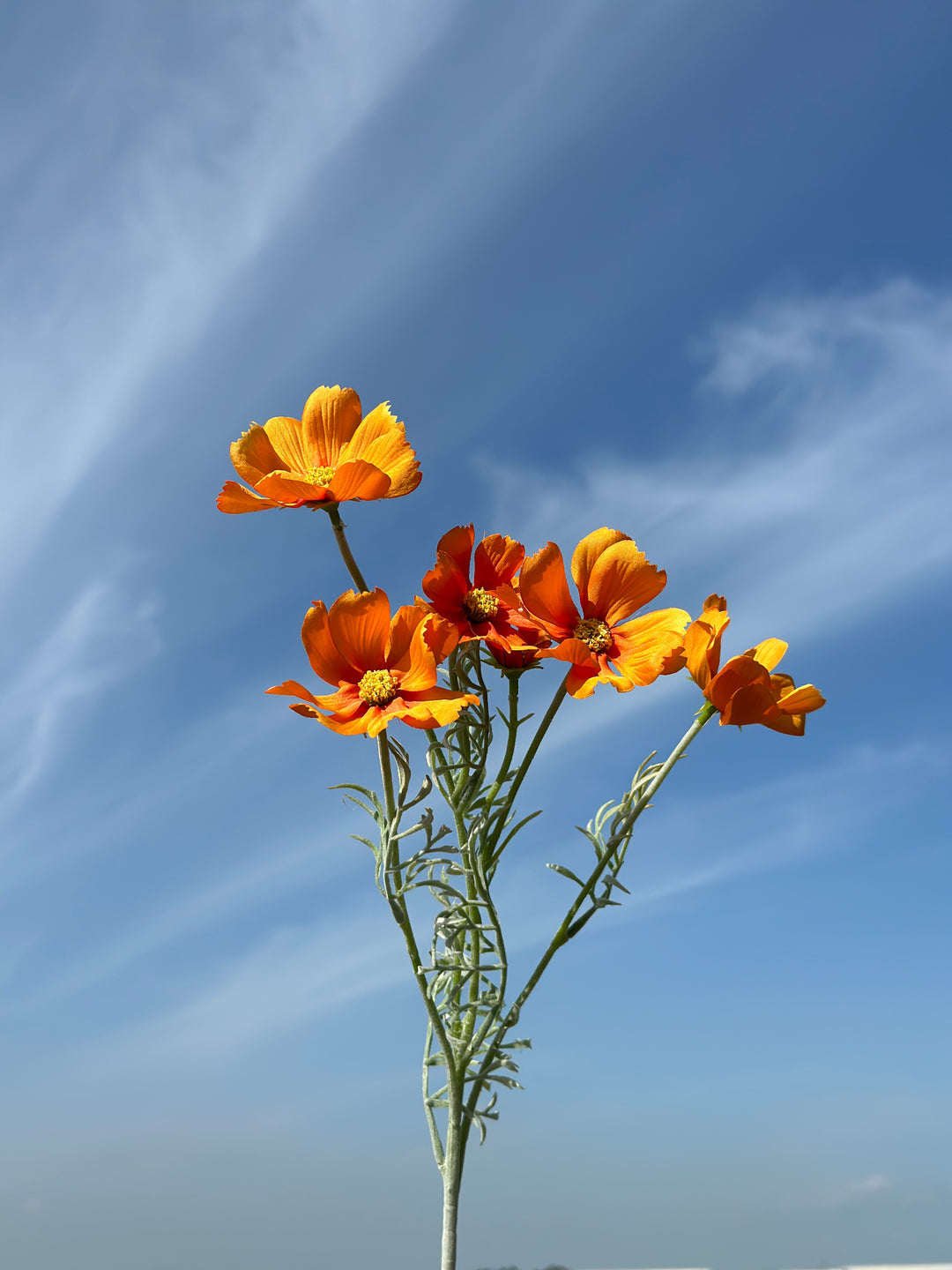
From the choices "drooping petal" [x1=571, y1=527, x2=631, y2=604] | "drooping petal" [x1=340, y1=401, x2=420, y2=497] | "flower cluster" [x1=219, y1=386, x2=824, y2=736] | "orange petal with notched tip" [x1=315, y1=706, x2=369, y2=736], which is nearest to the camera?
"orange petal with notched tip" [x1=315, y1=706, x2=369, y2=736]

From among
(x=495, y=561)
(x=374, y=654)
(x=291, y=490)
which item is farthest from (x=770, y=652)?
(x=291, y=490)

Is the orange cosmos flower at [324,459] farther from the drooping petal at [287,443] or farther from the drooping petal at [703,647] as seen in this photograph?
the drooping petal at [703,647]

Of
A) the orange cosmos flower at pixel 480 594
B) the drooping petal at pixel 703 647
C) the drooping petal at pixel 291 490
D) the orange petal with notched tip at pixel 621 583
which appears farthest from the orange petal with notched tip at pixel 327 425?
the drooping petal at pixel 703 647

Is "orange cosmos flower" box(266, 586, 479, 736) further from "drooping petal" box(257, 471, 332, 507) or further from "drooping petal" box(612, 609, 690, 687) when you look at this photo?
"drooping petal" box(612, 609, 690, 687)

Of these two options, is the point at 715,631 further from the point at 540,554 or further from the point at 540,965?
the point at 540,965

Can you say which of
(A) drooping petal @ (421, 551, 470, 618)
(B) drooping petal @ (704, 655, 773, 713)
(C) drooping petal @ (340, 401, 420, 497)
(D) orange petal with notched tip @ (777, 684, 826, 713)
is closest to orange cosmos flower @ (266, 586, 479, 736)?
(A) drooping petal @ (421, 551, 470, 618)

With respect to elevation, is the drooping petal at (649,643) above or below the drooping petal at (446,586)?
below
